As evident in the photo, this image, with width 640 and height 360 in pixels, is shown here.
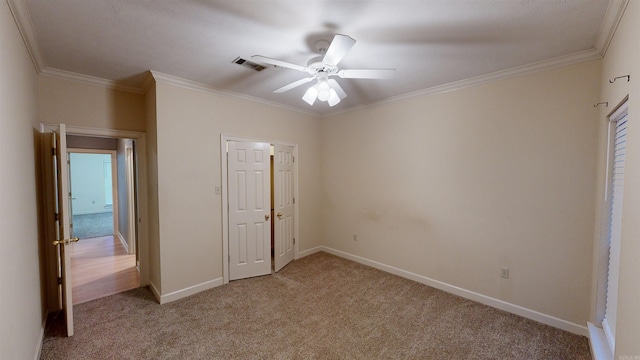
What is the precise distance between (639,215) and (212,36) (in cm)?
290

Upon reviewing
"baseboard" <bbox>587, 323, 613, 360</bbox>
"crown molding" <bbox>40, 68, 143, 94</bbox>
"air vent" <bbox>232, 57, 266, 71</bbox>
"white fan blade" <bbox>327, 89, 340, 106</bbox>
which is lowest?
"baseboard" <bbox>587, 323, 613, 360</bbox>

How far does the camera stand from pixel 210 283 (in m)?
3.27

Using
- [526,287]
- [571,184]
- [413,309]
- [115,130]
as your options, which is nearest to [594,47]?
[571,184]

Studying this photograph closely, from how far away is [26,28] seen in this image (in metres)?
1.80

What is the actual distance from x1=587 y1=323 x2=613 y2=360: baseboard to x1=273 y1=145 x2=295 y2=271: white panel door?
131 inches

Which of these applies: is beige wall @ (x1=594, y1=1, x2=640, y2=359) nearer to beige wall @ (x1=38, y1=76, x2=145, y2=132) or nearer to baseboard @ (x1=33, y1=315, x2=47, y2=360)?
baseboard @ (x1=33, y1=315, x2=47, y2=360)

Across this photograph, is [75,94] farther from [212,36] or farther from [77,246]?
[77,246]

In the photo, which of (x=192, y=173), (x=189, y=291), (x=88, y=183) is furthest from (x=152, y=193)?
(x=88, y=183)

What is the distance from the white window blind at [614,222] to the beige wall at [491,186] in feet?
0.85

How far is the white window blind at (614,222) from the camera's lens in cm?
185

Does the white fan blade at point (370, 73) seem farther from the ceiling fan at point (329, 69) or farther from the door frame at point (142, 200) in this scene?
the door frame at point (142, 200)

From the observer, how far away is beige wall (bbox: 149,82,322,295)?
2896 millimetres

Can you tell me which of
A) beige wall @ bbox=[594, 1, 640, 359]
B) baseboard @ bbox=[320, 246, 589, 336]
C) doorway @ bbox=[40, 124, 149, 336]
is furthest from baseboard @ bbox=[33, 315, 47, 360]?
beige wall @ bbox=[594, 1, 640, 359]

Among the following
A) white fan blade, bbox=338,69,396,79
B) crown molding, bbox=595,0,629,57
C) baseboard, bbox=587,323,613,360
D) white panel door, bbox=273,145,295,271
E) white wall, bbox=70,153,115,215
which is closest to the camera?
crown molding, bbox=595,0,629,57
